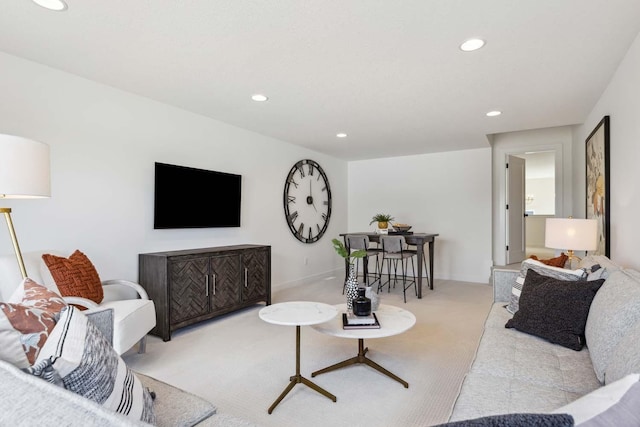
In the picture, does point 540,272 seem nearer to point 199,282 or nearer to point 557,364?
point 557,364

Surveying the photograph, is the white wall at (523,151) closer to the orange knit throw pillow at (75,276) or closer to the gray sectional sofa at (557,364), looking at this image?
the gray sectional sofa at (557,364)

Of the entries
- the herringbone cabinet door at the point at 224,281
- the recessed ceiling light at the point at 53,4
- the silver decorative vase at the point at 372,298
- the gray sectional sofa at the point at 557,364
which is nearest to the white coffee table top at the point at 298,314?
the silver decorative vase at the point at 372,298

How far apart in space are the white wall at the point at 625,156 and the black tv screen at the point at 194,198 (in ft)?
12.2

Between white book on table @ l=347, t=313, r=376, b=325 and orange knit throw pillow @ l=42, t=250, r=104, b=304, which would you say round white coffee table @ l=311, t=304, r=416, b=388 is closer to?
white book on table @ l=347, t=313, r=376, b=325

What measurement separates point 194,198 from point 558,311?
3368 millimetres

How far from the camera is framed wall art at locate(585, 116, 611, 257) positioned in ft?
9.89

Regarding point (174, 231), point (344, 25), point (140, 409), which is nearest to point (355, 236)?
point (174, 231)

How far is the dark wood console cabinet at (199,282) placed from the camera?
3.20 metres

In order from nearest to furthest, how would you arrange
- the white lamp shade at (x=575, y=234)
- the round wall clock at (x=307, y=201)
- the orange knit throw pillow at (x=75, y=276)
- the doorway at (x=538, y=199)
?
the orange knit throw pillow at (x=75, y=276), the white lamp shade at (x=575, y=234), the round wall clock at (x=307, y=201), the doorway at (x=538, y=199)

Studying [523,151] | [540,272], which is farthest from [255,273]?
[523,151]

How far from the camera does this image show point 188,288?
3.38m

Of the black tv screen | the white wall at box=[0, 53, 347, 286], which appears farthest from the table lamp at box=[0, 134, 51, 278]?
the black tv screen

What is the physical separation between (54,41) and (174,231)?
1.95m

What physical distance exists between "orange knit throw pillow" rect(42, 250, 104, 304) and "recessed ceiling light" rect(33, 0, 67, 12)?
1570mm
